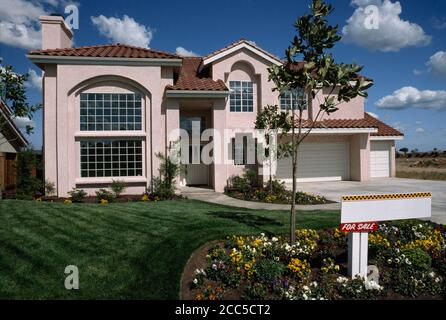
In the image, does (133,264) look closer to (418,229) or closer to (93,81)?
(418,229)

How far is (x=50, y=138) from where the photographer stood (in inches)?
515

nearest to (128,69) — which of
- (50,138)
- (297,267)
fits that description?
(50,138)

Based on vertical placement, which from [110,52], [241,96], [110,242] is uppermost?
[110,52]

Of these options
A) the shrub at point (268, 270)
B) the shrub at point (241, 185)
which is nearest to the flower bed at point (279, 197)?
the shrub at point (241, 185)

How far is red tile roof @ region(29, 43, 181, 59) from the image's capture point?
1309 centimetres

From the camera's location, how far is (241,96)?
16.5 m

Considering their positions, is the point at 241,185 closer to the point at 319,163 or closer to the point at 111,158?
the point at 111,158

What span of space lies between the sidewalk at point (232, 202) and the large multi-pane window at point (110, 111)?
13.0 feet

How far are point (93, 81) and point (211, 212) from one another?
331 inches

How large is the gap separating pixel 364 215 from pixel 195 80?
11.6 m

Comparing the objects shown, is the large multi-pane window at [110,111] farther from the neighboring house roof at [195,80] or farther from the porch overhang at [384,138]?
the porch overhang at [384,138]

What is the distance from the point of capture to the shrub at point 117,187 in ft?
42.7

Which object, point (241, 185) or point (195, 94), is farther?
point (241, 185)

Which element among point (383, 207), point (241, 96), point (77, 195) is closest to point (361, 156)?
point (241, 96)
